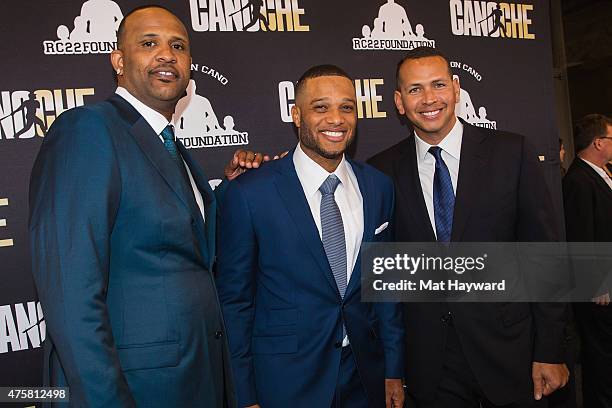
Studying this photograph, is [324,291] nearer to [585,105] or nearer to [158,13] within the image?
[158,13]

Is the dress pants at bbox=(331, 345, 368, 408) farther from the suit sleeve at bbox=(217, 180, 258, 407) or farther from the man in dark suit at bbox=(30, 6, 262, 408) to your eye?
the man in dark suit at bbox=(30, 6, 262, 408)

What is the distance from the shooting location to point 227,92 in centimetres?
306

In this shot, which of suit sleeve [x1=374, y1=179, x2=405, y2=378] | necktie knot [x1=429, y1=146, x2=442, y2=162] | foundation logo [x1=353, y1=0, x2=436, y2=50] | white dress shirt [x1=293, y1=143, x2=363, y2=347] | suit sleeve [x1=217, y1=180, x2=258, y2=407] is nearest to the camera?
suit sleeve [x1=217, y1=180, x2=258, y2=407]

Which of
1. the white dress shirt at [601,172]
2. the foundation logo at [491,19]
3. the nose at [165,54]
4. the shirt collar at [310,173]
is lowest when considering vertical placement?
the white dress shirt at [601,172]

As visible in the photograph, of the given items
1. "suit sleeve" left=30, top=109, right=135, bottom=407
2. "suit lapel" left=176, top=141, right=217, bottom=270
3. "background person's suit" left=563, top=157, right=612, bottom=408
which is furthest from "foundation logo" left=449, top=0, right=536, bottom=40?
"suit sleeve" left=30, top=109, right=135, bottom=407

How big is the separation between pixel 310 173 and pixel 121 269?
0.88 meters

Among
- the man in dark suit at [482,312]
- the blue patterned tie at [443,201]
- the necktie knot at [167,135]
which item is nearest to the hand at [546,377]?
the man in dark suit at [482,312]

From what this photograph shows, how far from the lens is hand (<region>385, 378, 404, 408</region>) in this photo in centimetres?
229

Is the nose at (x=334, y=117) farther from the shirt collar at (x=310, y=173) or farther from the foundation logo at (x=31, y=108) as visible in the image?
the foundation logo at (x=31, y=108)

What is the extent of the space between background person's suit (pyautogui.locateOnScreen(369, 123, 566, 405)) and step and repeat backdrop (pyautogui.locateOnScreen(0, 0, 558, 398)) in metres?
1.11

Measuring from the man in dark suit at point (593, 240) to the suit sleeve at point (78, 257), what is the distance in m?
3.55

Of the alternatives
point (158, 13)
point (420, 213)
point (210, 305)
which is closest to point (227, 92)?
point (158, 13)

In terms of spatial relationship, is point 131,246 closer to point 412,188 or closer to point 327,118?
point 327,118

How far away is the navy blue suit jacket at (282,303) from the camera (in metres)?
2.07
